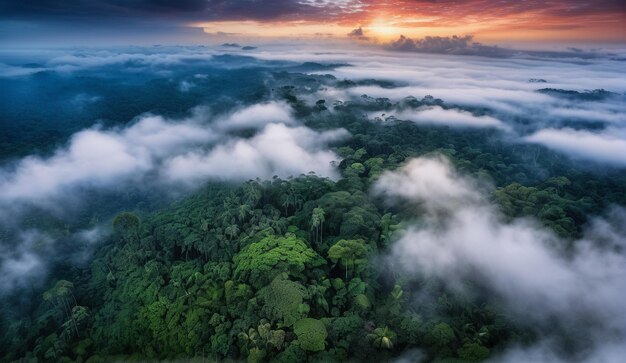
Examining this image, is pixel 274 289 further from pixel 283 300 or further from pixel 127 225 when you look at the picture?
pixel 127 225

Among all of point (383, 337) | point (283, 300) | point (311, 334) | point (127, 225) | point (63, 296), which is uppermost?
point (283, 300)

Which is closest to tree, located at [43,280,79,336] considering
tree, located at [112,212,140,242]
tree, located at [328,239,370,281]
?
tree, located at [112,212,140,242]

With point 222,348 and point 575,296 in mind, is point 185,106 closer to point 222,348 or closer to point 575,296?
point 222,348

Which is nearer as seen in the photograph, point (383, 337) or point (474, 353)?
point (474, 353)

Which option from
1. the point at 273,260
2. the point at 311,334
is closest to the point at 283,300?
the point at 311,334

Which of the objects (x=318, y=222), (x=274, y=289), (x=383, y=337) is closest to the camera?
(x=383, y=337)

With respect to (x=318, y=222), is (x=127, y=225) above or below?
below

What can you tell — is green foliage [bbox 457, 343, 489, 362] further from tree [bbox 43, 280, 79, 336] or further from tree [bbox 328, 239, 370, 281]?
tree [bbox 43, 280, 79, 336]
